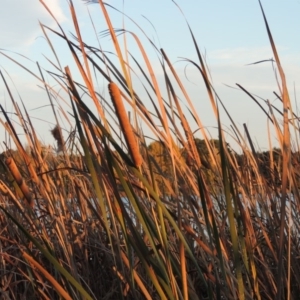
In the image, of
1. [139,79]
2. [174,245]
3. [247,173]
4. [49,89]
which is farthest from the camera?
[247,173]

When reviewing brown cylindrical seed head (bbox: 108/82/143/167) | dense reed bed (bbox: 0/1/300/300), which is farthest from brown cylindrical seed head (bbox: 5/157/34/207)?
brown cylindrical seed head (bbox: 108/82/143/167)

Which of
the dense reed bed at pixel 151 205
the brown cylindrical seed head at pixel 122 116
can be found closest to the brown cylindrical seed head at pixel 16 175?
the dense reed bed at pixel 151 205

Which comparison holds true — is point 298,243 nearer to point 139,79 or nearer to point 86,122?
point 139,79

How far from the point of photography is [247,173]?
1.89m

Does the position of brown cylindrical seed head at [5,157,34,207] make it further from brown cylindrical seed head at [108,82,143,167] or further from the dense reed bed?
brown cylindrical seed head at [108,82,143,167]

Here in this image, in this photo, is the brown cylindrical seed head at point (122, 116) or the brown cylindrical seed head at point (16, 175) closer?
the brown cylindrical seed head at point (122, 116)

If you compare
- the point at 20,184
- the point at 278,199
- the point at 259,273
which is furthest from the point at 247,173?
the point at 20,184

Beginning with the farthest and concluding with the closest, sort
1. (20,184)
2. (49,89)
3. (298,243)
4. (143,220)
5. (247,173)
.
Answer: (247,173)
(298,243)
(49,89)
(20,184)
(143,220)

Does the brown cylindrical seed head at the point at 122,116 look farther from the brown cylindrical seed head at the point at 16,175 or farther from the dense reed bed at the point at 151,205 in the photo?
the brown cylindrical seed head at the point at 16,175

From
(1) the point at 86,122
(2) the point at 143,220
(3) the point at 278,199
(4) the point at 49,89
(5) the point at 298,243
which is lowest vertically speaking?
(5) the point at 298,243

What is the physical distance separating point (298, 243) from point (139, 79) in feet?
2.68

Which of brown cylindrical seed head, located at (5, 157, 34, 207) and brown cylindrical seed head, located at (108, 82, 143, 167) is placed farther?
brown cylindrical seed head, located at (5, 157, 34, 207)

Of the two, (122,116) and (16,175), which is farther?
(16,175)

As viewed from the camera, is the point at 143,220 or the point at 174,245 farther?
the point at 174,245
